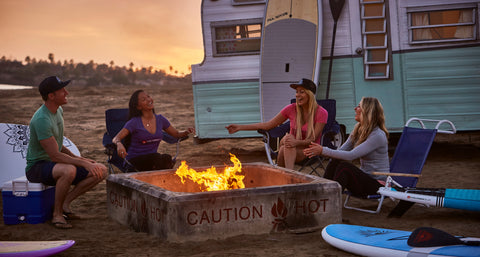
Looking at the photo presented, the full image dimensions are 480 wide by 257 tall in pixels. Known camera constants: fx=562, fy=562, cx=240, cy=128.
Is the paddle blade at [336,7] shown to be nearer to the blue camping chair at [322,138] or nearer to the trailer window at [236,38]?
the trailer window at [236,38]

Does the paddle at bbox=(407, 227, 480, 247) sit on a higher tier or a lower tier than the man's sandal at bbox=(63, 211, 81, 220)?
higher

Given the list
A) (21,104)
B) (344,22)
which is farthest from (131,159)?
(21,104)

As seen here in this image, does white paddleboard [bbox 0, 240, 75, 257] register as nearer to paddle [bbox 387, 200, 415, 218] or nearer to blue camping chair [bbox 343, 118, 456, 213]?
blue camping chair [bbox 343, 118, 456, 213]

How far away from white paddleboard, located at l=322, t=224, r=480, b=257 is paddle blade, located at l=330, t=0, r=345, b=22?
4.83 meters

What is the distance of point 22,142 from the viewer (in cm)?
692

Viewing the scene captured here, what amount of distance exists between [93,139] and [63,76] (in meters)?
18.8

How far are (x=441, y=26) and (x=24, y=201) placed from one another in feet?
20.3

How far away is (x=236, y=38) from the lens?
28.9 ft

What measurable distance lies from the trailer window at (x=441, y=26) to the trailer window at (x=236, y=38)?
231 cm

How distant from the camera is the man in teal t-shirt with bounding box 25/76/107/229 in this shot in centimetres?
469

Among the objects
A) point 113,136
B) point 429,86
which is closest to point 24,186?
point 113,136

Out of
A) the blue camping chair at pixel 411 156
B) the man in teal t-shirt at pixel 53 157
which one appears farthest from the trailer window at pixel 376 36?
the man in teal t-shirt at pixel 53 157

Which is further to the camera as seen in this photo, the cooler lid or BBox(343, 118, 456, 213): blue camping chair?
BBox(343, 118, 456, 213): blue camping chair

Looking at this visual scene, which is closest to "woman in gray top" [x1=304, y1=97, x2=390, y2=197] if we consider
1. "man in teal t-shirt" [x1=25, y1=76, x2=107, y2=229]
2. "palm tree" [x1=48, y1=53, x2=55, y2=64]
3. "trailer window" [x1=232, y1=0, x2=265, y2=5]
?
"man in teal t-shirt" [x1=25, y1=76, x2=107, y2=229]
